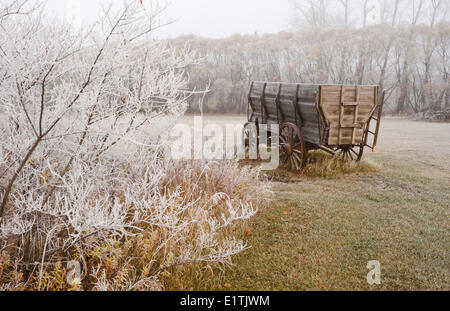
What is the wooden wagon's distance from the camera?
652 cm

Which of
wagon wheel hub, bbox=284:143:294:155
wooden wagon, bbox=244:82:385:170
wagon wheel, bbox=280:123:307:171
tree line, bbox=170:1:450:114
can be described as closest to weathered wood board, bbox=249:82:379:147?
wooden wagon, bbox=244:82:385:170

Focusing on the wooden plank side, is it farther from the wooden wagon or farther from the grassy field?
the grassy field

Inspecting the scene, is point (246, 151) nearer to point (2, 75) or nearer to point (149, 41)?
point (149, 41)

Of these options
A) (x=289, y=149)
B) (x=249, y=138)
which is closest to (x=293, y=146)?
(x=289, y=149)

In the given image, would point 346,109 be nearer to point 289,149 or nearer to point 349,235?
point 289,149

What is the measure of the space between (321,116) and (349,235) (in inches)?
114

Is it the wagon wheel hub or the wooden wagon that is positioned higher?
the wooden wagon

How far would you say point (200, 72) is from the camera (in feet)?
56.0

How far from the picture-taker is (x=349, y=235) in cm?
414

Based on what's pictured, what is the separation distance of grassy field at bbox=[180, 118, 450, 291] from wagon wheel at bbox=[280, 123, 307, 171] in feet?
1.68

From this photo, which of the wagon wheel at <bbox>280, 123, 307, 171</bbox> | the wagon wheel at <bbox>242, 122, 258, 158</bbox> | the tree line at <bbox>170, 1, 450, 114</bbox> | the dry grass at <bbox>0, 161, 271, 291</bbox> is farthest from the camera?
the tree line at <bbox>170, 1, 450, 114</bbox>

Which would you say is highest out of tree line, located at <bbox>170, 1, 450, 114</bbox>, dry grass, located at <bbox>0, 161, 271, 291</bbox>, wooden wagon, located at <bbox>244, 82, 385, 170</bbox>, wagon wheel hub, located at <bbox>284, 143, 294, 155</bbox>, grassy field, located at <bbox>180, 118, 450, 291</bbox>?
tree line, located at <bbox>170, 1, 450, 114</bbox>

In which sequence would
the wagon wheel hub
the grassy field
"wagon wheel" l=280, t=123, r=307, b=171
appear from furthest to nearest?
the wagon wheel hub → "wagon wheel" l=280, t=123, r=307, b=171 → the grassy field

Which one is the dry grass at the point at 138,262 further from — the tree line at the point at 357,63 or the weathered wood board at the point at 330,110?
the tree line at the point at 357,63
